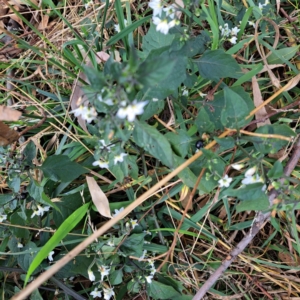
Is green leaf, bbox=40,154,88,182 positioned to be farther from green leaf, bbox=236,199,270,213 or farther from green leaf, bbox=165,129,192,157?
green leaf, bbox=236,199,270,213

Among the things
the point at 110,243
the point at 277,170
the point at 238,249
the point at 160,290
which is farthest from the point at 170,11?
the point at 160,290

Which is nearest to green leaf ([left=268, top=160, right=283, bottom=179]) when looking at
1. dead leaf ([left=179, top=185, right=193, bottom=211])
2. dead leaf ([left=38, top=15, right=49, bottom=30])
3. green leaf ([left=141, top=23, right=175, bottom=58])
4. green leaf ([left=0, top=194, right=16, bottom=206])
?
dead leaf ([left=179, top=185, right=193, bottom=211])

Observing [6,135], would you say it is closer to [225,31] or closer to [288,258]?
[225,31]

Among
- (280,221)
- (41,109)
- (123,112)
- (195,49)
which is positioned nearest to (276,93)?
(195,49)

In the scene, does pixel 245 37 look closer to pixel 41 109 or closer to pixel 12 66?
pixel 41 109

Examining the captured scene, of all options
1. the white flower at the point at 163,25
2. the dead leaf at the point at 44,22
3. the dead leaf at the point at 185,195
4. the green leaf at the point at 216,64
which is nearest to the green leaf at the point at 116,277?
the dead leaf at the point at 185,195

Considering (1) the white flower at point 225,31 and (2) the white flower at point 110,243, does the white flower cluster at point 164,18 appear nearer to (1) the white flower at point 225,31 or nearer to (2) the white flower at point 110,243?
(1) the white flower at point 225,31
